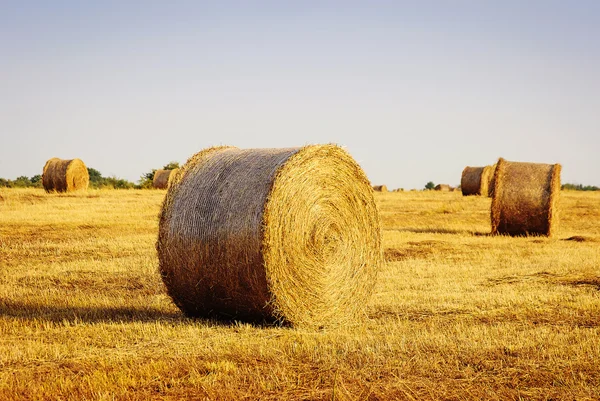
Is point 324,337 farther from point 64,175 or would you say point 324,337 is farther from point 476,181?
point 476,181

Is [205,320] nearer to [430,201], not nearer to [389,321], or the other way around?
[389,321]

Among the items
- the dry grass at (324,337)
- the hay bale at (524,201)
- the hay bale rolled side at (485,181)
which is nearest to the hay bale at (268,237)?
the dry grass at (324,337)

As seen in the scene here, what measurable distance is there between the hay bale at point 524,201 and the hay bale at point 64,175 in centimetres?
1787

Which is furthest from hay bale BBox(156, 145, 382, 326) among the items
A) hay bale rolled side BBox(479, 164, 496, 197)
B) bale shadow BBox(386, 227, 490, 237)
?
hay bale rolled side BBox(479, 164, 496, 197)

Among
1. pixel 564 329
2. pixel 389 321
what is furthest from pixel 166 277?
pixel 564 329

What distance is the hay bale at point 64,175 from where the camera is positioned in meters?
30.6

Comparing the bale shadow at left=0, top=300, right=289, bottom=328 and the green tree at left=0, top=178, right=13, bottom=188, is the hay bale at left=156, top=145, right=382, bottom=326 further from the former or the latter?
the green tree at left=0, top=178, right=13, bottom=188

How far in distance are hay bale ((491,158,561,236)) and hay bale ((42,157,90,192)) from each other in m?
17.9

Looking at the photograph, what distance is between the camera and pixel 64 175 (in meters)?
30.6

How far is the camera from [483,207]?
93.4 feet

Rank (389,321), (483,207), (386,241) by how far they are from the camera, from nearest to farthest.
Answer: (389,321) < (386,241) < (483,207)

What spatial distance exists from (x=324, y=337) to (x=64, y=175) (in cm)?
2449

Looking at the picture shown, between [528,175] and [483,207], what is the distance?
31.1 feet

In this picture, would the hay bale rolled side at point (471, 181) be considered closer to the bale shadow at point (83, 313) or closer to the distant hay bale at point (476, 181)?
the distant hay bale at point (476, 181)
